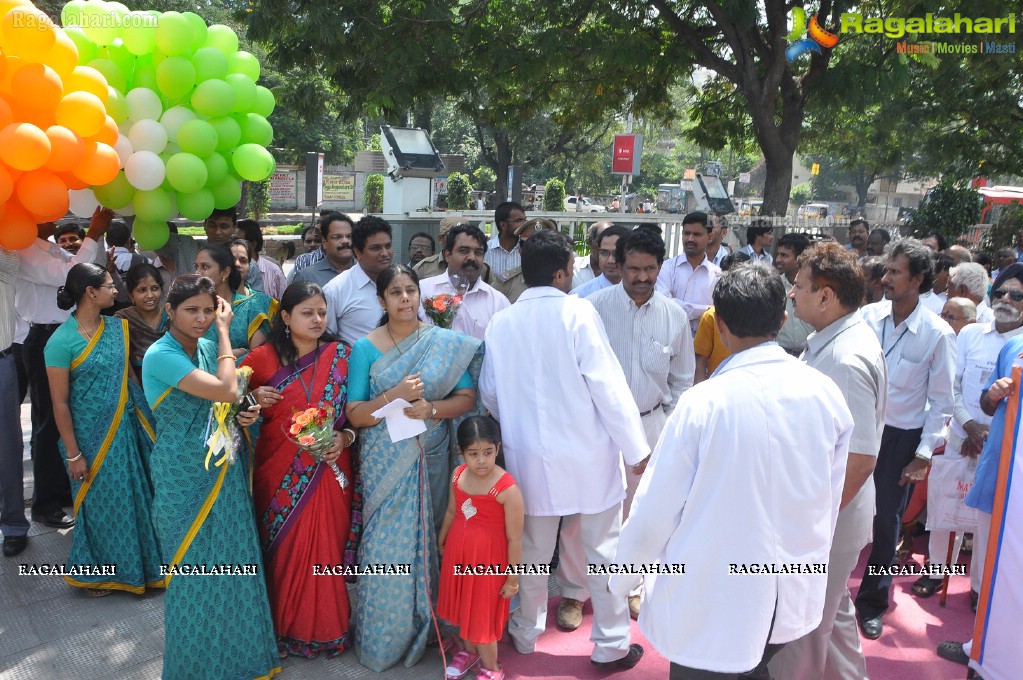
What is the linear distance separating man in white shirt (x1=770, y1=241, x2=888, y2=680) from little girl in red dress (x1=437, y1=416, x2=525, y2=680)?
1162mm

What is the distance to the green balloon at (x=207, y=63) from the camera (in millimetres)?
4344

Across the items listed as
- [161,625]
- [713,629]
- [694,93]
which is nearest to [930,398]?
[713,629]

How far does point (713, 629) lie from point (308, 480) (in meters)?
1.86

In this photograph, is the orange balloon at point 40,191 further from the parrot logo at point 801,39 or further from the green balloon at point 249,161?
the parrot logo at point 801,39

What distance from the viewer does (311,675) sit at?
131 inches

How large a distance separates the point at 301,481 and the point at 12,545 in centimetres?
215

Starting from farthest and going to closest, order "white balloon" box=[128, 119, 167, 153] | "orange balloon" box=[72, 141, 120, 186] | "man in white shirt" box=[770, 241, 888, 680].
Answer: "white balloon" box=[128, 119, 167, 153] → "orange balloon" box=[72, 141, 120, 186] → "man in white shirt" box=[770, 241, 888, 680]

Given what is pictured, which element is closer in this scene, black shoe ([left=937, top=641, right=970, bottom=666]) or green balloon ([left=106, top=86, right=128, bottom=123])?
black shoe ([left=937, top=641, right=970, bottom=666])

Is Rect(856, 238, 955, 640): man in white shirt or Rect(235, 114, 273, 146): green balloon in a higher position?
Rect(235, 114, 273, 146): green balloon

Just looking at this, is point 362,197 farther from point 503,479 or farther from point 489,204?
point 503,479

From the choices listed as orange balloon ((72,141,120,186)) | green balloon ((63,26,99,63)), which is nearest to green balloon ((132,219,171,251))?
orange balloon ((72,141,120,186))

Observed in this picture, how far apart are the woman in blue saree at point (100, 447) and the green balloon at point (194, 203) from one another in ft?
2.26

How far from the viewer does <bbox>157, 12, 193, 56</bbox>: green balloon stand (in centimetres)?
415

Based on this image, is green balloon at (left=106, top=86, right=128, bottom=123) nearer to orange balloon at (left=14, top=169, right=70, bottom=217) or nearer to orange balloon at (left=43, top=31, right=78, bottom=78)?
orange balloon at (left=43, top=31, right=78, bottom=78)
